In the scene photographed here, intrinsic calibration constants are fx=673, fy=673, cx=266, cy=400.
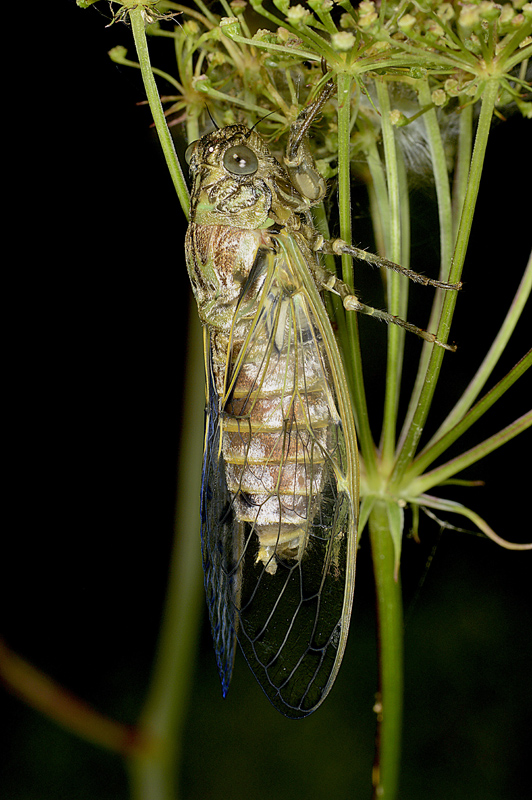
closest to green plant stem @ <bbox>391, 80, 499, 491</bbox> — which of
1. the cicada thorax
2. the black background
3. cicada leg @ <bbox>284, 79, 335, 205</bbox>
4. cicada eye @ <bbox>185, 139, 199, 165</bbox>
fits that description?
the cicada thorax

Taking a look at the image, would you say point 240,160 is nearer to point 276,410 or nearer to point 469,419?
point 276,410

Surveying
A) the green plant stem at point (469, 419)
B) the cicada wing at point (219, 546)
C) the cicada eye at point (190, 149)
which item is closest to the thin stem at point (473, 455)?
the green plant stem at point (469, 419)

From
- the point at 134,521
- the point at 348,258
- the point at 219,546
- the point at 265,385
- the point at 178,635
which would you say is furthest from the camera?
the point at 134,521

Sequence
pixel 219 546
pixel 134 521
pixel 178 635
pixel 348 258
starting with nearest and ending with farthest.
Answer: pixel 348 258 → pixel 219 546 → pixel 178 635 → pixel 134 521

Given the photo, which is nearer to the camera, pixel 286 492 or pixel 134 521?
pixel 286 492

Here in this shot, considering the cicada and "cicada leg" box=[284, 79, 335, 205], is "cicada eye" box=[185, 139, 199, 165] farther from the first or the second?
"cicada leg" box=[284, 79, 335, 205]

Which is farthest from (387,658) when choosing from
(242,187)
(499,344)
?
(242,187)

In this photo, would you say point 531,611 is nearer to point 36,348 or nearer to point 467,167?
point 467,167
